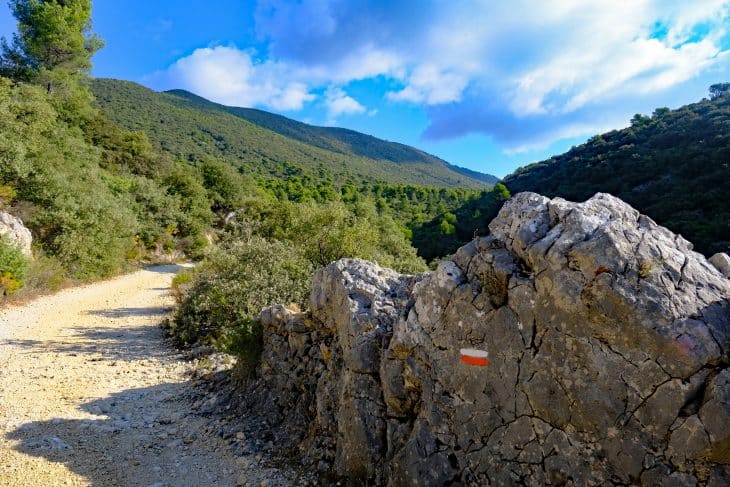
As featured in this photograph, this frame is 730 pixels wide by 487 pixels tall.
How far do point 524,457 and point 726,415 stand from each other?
149cm

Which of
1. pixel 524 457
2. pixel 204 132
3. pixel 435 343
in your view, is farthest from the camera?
pixel 204 132

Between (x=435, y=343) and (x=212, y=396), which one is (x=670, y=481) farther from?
(x=212, y=396)

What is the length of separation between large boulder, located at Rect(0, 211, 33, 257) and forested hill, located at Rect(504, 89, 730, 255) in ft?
101

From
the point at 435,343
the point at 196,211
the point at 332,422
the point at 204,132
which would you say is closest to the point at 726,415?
the point at 435,343

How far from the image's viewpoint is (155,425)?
21.7 ft

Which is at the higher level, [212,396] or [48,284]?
[48,284]

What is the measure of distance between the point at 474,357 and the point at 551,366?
70cm

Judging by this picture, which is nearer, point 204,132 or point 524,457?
point 524,457

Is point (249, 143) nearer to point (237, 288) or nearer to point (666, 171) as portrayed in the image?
point (666, 171)

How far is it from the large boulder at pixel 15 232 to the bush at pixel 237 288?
6781 mm

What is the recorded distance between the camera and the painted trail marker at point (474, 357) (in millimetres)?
3857

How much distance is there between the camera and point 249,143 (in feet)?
282

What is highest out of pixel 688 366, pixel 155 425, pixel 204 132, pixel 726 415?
pixel 204 132

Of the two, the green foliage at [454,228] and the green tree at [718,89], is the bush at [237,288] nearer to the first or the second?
the green foliage at [454,228]
